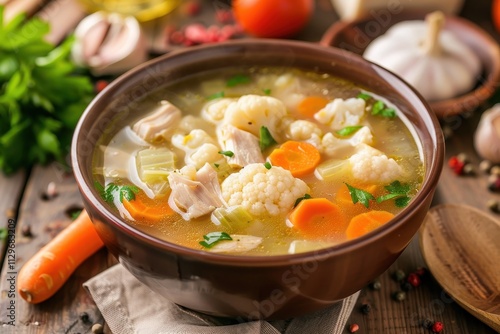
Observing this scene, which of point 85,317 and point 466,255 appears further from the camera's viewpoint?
point 466,255

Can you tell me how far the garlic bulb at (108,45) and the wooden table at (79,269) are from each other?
0.79 m

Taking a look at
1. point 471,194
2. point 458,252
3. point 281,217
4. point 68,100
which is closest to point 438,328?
point 458,252

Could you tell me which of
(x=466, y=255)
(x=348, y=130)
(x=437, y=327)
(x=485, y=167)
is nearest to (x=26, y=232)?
(x=348, y=130)

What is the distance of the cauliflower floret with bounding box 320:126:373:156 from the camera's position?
2.50 m

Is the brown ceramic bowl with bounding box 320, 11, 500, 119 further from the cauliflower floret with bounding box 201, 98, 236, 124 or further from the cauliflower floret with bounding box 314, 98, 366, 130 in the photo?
the cauliflower floret with bounding box 201, 98, 236, 124

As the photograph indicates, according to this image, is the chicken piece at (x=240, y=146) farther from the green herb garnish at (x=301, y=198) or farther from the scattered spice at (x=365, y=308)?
the scattered spice at (x=365, y=308)

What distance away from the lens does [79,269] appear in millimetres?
2652

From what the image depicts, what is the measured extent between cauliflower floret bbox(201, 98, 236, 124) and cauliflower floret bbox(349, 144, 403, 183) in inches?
24.7

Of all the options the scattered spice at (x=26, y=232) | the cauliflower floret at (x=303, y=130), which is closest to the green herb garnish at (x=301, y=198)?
the cauliflower floret at (x=303, y=130)

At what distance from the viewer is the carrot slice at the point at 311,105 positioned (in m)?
2.72

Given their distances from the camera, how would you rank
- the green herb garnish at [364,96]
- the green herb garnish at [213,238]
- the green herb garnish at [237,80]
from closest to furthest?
the green herb garnish at [213,238] < the green herb garnish at [364,96] < the green herb garnish at [237,80]

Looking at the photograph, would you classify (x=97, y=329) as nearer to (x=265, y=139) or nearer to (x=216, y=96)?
(x=265, y=139)

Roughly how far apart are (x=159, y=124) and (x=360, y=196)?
88cm

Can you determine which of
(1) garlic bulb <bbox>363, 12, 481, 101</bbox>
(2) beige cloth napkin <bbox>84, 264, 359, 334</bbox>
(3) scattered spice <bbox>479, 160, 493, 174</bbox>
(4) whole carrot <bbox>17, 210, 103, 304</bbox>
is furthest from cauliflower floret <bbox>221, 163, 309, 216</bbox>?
(1) garlic bulb <bbox>363, 12, 481, 101</bbox>
